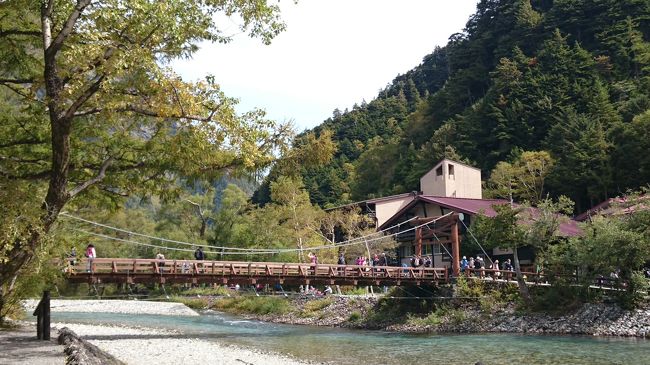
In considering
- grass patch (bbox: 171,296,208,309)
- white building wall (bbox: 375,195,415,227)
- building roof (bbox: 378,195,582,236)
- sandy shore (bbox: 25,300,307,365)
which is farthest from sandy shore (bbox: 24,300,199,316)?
building roof (bbox: 378,195,582,236)

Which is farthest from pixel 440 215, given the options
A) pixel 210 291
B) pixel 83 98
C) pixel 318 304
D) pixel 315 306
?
pixel 83 98

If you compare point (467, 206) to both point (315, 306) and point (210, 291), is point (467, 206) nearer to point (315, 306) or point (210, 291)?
point (315, 306)

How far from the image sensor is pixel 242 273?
25.0 metres

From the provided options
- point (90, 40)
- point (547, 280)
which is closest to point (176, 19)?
point (90, 40)

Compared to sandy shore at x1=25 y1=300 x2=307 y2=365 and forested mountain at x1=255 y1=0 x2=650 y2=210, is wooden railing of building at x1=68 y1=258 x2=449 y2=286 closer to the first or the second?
sandy shore at x1=25 y1=300 x2=307 y2=365

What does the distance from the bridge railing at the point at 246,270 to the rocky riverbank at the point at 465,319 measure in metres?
2.21

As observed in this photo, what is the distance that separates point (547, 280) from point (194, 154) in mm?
20693

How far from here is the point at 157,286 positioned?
161ft

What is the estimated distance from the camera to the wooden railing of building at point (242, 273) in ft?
73.2

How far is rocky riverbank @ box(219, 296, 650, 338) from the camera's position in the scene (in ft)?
67.8

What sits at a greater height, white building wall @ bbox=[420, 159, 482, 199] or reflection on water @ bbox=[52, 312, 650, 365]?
white building wall @ bbox=[420, 159, 482, 199]

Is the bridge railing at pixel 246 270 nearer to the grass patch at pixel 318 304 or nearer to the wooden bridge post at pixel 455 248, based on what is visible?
the wooden bridge post at pixel 455 248

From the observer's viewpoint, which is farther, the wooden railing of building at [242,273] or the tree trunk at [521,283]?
the tree trunk at [521,283]

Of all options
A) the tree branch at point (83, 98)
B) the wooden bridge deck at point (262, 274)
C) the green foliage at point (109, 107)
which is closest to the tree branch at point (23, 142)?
the green foliage at point (109, 107)
